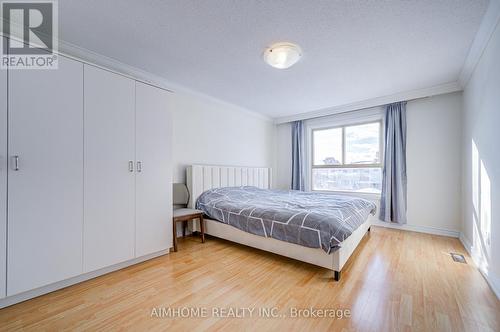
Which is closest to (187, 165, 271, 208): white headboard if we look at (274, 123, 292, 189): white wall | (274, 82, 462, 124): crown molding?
(274, 123, 292, 189): white wall

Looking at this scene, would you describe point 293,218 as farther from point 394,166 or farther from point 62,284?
point 394,166

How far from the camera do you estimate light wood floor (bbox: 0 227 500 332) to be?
4.59 feet

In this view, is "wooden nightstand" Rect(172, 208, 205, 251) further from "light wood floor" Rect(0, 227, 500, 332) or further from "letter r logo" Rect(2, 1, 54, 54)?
"letter r logo" Rect(2, 1, 54, 54)

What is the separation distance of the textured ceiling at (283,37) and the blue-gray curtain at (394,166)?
63 cm

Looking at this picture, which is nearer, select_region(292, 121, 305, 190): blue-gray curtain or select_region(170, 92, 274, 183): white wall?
select_region(170, 92, 274, 183): white wall

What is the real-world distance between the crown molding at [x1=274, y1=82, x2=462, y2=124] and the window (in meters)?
0.42

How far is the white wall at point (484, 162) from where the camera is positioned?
1811mm

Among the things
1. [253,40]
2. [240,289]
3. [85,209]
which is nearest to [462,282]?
[240,289]

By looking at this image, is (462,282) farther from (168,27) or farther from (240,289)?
(168,27)

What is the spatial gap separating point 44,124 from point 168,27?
1.35m

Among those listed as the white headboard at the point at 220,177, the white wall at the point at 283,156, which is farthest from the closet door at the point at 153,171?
the white wall at the point at 283,156

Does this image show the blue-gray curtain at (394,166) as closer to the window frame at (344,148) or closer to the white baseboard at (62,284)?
the window frame at (344,148)

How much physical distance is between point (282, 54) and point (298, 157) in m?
3.05

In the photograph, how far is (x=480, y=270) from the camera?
6.99 ft
